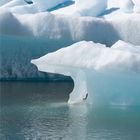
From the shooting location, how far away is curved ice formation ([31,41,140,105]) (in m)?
8.66

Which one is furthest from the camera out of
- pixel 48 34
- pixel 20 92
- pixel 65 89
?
pixel 48 34

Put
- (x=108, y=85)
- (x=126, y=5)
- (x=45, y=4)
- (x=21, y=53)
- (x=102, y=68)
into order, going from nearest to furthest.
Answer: (x=102, y=68), (x=108, y=85), (x=21, y=53), (x=126, y=5), (x=45, y=4)

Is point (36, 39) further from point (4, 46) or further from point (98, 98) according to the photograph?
point (98, 98)

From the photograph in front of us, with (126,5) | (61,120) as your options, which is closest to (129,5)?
(126,5)

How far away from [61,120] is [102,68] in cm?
118

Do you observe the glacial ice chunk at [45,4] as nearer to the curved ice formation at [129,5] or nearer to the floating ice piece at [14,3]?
the floating ice piece at [14,3]

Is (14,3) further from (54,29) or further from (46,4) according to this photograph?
(54,29)

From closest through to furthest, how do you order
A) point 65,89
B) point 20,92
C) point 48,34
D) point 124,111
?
1. point 124,111
2. point 20,92
3. point 65,89
4. point 48,34

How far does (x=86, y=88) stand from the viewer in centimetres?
991

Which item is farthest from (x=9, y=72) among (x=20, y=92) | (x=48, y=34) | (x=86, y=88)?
(x=86, y=88)

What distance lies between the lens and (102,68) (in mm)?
8680

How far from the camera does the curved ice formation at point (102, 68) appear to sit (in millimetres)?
8664

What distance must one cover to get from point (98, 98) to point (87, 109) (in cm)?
40

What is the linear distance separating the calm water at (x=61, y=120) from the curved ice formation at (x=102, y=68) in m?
0.27
